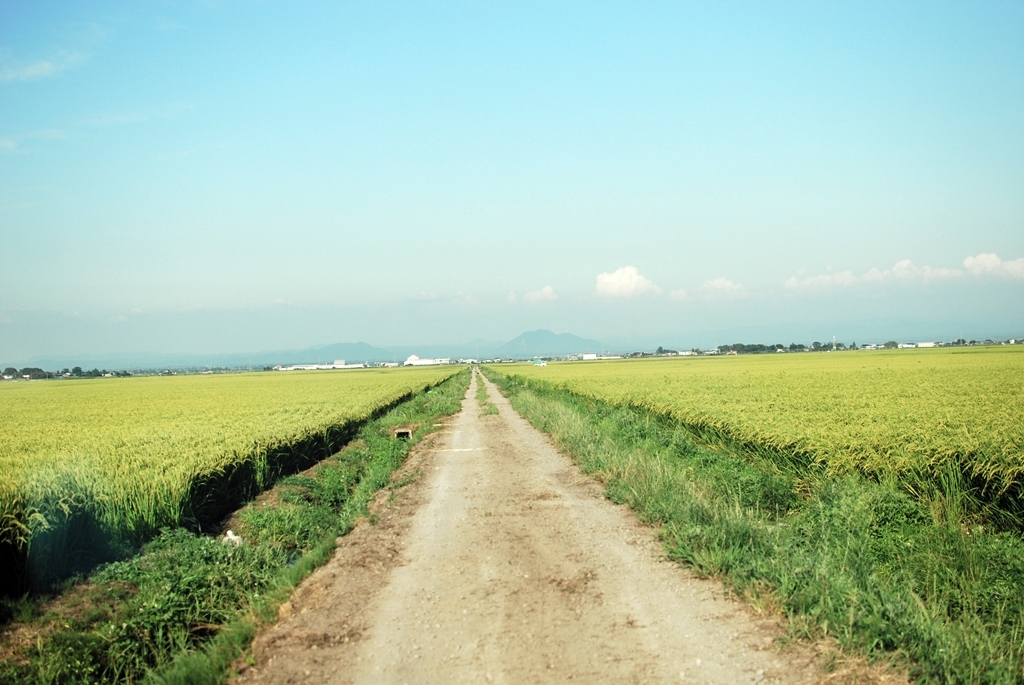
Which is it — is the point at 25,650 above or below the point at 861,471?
below

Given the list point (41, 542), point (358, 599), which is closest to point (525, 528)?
point (358, 599)

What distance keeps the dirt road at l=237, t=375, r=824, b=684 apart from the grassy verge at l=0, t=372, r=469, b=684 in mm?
363

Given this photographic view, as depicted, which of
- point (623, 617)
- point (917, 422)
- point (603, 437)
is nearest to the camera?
point (623, 617)

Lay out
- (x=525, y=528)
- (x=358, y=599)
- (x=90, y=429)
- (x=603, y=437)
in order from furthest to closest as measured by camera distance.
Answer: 1. (x=90, y=429)
2. (x=603, y=437)
3. (x=525, y=528)
4. (x=358, y=599)

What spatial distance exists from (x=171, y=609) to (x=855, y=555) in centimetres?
689

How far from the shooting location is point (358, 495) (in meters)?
12.3

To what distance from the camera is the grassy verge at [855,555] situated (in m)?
4.94

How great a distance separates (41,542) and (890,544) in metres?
9.46

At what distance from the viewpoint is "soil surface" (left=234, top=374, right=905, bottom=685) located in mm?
4820

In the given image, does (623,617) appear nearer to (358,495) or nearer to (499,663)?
(499,663)

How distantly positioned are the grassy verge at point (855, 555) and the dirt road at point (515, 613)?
425 mm

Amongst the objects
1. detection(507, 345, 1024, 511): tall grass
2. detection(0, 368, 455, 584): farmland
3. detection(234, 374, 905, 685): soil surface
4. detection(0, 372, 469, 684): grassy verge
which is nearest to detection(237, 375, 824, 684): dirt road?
detection(234, 374, 905, 685): soil surface

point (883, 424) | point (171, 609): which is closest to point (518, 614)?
point (171, 609)

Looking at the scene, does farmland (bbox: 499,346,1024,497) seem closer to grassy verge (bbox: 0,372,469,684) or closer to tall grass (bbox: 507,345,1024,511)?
tall grass (bbox: 507,345,1024,511)
